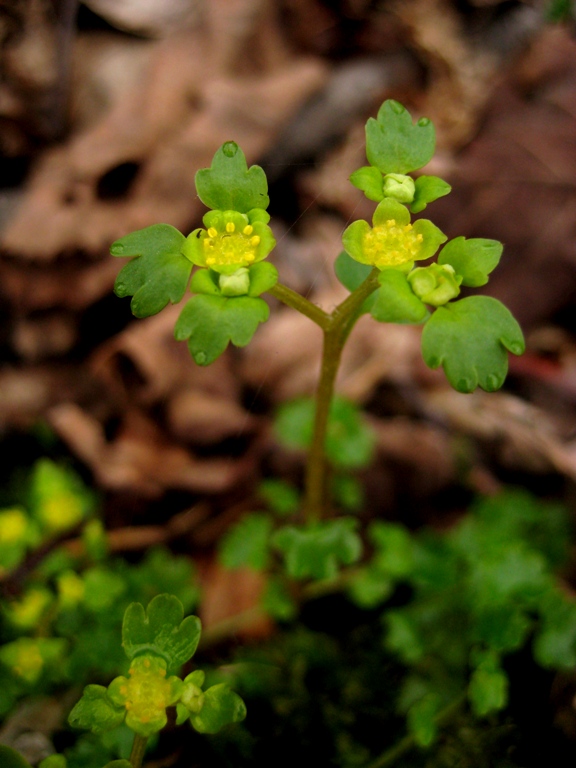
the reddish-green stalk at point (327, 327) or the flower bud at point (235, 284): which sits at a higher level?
the flower bud at point (235, 284)

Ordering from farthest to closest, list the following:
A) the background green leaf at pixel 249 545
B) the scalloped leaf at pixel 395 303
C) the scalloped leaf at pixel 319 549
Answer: the background green leaf at pixel 249 545
the scalloped leaf at pixel 319 549
the scalloped leaf at pixel 395 303

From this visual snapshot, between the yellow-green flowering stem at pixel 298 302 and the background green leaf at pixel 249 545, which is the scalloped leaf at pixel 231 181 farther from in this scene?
the background green leaf at pixel 249 545

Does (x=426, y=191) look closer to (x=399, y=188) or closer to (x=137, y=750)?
(x=399, y=188)

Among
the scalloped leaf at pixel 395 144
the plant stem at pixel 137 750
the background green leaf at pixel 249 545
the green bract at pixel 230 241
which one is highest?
the scalloped leaf at pixel 395 144

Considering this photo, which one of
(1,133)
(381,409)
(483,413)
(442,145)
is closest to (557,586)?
(483,413)

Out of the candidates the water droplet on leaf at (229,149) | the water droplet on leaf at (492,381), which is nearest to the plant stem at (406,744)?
the water droplet on leaf at (492,381)
